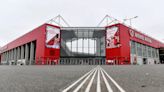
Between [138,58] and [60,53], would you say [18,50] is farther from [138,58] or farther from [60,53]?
[138,58]

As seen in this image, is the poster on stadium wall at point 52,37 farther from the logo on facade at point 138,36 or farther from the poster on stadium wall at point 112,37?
the logo on facade at point 138,36

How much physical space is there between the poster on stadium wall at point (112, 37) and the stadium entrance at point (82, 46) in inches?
101

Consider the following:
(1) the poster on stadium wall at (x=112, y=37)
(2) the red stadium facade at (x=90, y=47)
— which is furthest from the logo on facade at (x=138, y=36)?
(1) the poster on stadium wall at (x=112, y=37)

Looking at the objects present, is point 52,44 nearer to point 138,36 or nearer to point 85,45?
point 85,45

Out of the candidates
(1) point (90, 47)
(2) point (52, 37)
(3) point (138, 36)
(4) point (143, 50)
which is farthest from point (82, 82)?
(4) point (143, 50)

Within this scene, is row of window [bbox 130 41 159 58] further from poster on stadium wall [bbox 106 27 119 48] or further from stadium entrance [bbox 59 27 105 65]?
stadium entrance [bbox 59 27 105 65]

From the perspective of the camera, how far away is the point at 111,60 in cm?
4231

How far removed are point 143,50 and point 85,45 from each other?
21762 mm

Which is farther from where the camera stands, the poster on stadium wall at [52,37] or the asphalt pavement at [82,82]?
the poster on stadium wall at [52,37]

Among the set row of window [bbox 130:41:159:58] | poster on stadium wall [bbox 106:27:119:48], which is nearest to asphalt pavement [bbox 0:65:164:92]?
poster on stadium wall [bbox 106:27:119:48]

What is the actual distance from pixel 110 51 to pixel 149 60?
2538 centimetres

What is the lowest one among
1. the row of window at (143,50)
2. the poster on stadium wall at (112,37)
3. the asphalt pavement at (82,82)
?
the asphalt pavement at (82,82)

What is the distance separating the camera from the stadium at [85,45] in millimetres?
41969

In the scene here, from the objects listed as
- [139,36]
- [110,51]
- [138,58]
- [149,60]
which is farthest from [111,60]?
[149,60]
